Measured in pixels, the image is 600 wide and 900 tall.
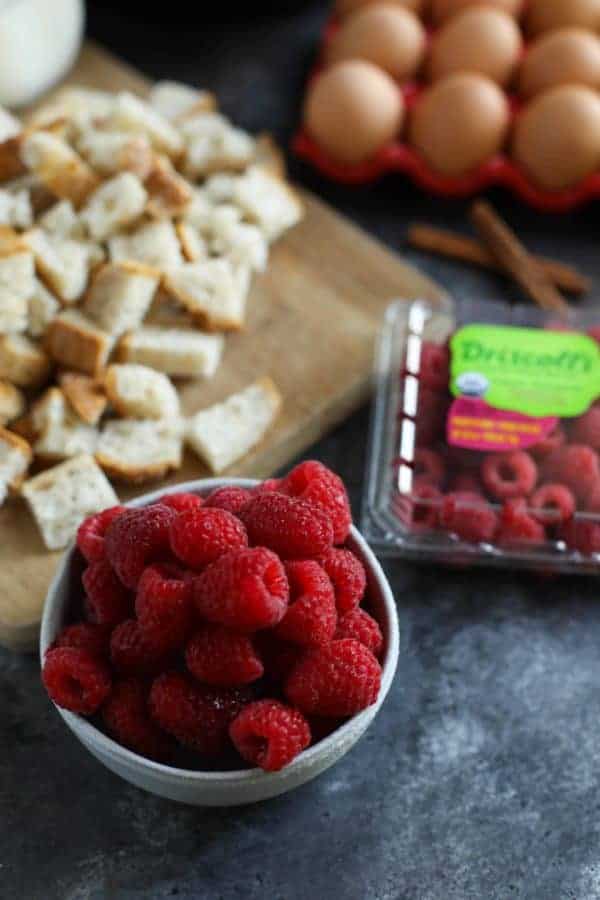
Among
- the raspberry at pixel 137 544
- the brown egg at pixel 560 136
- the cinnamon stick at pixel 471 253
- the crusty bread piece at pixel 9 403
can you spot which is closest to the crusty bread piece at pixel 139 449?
the crusty bread piece at pixel 9 403

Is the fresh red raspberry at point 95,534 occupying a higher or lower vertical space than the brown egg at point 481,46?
lower

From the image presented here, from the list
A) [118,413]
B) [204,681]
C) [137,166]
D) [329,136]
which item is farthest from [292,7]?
[204,681]

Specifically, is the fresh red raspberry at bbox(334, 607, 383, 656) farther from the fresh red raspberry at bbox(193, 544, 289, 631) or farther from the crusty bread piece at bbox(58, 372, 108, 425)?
the crusty bread piece at bbox(58, 372, 108, 425)

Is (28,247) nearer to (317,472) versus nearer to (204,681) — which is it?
(317,472)

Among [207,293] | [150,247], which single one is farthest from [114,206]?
[207,293]

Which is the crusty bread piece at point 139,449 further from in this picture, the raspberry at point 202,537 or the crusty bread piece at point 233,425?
the raspberry at point 202,537
